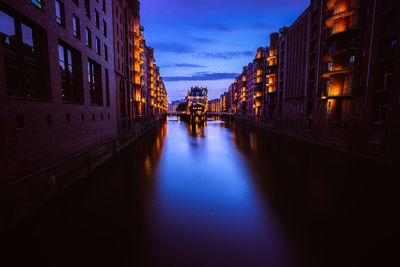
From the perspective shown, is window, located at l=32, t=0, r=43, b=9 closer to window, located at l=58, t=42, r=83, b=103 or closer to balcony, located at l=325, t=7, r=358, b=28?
window, located at l=58, t=42, r=83, b=103

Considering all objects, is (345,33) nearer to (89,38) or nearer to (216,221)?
(216,221)

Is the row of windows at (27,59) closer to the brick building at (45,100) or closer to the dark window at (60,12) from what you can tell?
the brick building at (45,100)

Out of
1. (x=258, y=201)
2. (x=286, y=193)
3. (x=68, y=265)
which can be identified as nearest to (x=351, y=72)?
(x=286, y=193)

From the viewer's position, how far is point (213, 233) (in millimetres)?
5570

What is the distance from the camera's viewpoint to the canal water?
4.69 metres

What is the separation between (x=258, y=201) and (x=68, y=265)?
654 cm

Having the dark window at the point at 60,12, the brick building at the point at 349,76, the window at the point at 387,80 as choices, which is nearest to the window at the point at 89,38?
the dark window at the point at 60,12

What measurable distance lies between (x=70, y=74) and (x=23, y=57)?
177 inches

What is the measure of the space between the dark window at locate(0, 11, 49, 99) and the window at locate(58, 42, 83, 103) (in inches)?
76.6

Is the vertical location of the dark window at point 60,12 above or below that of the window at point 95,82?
above

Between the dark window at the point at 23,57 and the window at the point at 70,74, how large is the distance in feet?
6.39

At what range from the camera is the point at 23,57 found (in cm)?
889

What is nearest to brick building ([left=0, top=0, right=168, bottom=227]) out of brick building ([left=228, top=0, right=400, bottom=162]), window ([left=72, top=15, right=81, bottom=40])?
window ([left=72, top=15, right=81, bottom=40])

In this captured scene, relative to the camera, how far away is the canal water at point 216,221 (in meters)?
4.69
